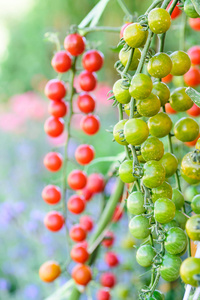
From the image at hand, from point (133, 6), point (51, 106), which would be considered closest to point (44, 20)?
point (133, 6)

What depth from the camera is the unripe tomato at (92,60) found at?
1.68 ft

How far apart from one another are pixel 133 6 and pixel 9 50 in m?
2.03

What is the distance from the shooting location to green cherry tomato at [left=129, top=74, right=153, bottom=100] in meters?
0.26

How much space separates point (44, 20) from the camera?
12.8ft

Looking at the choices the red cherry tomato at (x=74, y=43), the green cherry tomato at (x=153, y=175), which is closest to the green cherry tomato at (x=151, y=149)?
the green cherry tomato at (x=153, y=175)

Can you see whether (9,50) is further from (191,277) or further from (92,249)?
(191,277)

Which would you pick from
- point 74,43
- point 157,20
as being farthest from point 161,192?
point 74,43

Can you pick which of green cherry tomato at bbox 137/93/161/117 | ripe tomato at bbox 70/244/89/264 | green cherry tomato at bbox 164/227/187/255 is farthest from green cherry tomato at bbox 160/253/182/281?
ripe tomato at bbox 70/244/89/264

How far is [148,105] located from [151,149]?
0.03 meters

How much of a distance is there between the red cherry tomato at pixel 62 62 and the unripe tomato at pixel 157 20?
0.84ft

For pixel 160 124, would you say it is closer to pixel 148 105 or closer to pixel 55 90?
pixel 148 105

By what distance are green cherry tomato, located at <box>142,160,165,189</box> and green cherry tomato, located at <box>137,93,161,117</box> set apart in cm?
4

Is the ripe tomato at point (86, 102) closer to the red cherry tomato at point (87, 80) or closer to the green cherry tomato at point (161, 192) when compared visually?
the red cherry tomato at point (87, 80)

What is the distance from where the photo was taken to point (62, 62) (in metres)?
0.51
